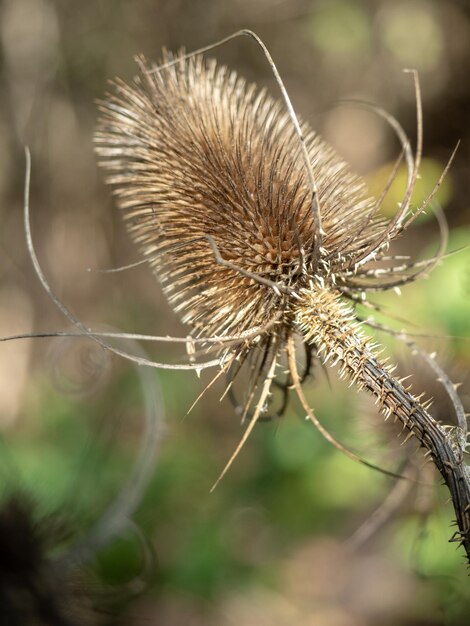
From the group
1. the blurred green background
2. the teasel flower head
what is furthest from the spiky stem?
the blurred green background

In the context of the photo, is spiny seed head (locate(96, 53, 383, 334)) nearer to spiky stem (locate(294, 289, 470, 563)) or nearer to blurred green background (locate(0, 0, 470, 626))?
spiky stem (locate(294, 289, 470, 563))

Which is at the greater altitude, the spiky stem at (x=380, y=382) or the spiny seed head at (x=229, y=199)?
the spiny seed head at (x=229, y=199)

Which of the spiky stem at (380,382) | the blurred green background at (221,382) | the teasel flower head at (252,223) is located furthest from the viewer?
the blurred green background at (221,382)

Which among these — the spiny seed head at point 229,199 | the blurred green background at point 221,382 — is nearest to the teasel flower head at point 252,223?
the spiny seed head at point 229,199

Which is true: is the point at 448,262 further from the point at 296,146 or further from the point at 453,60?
the point at 453,60

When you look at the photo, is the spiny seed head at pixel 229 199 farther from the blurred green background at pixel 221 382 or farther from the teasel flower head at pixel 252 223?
the blurred green background at pixel 221 382

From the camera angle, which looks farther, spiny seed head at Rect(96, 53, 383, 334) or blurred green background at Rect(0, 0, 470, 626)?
blurred green background at Rect(0, 0, 470, 626)

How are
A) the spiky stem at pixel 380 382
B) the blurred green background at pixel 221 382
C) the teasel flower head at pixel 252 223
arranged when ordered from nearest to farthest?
the spiky stem at pixel 380 382 → the teasel flower head at pixel 252 223 → the blurred green background at pixel 221 382

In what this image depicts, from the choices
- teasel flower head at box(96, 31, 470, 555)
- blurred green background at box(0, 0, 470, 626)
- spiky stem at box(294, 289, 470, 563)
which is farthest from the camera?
blurred green background at box(0, 0, 470, 626)
